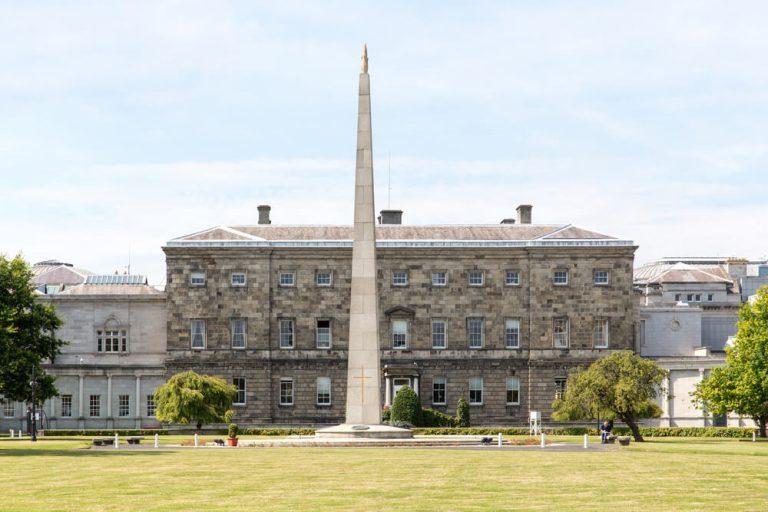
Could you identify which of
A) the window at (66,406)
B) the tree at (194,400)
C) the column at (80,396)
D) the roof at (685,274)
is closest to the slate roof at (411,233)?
the column at (80,396)

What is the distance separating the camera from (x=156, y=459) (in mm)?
43469

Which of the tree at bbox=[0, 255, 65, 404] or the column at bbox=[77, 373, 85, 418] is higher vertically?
the tree at bbox=[0, 255, 65, 404]

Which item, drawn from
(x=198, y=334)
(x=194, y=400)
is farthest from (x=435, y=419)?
(x=198, y=334)

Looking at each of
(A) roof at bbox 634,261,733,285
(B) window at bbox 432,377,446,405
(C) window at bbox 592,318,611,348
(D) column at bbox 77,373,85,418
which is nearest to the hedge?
(C) window at bbox 592,318,611,348

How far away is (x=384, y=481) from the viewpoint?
105ft

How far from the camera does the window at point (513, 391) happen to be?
8356cm

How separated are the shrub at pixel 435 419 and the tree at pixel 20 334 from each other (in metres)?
26.1

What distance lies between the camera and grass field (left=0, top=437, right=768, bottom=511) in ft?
88.1

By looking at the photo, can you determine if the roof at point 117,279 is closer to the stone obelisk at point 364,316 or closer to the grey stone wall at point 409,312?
the grey stone wall at point 409,312

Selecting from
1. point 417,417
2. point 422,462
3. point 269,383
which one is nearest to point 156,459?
point 422,462

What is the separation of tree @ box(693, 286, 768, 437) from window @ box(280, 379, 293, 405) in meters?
27.1

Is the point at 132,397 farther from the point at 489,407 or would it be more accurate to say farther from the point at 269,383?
the point at 489,407

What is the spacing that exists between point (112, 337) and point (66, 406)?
5.73 meters

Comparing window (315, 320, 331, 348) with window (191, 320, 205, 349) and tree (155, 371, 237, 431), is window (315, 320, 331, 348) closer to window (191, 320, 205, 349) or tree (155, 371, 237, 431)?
window (191, 320, 205, 349)
